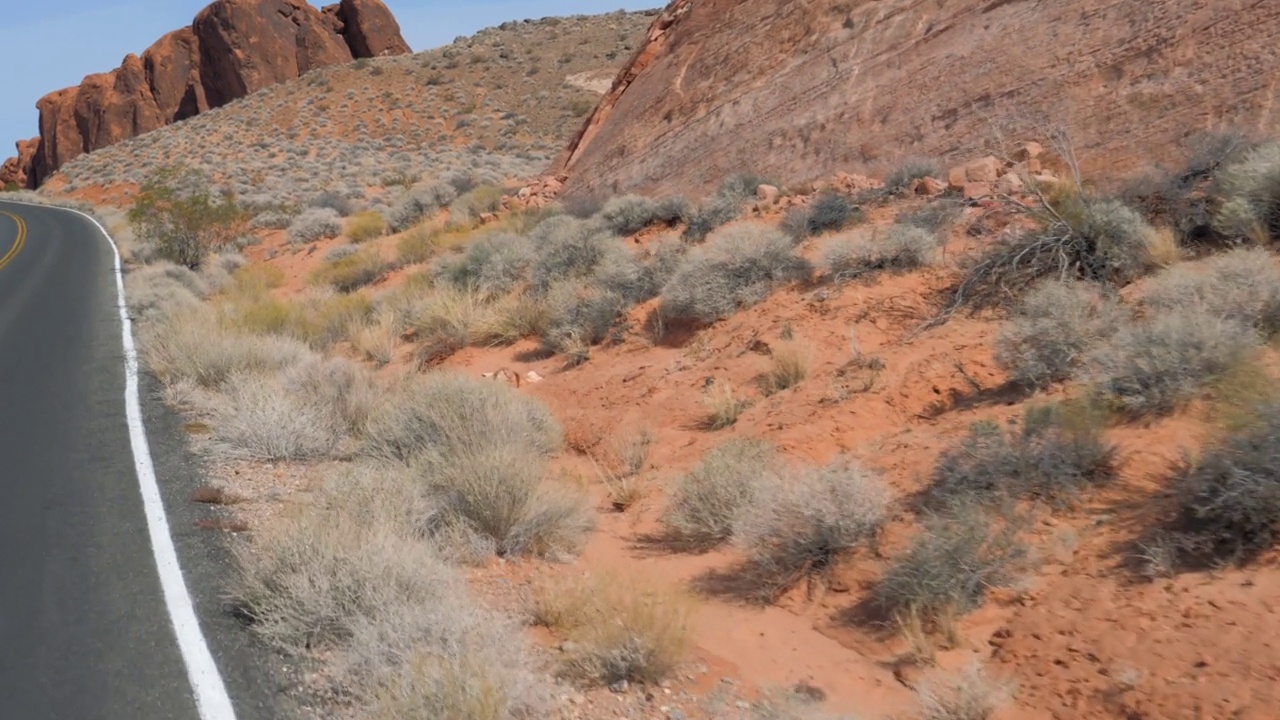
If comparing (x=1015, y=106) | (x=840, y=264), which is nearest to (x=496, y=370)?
(x=840, y=264)


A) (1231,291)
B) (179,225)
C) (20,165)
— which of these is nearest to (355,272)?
(179,225)

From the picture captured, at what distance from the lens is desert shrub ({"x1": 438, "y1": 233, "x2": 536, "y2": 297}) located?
15.2m

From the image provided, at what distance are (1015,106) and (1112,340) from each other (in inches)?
230

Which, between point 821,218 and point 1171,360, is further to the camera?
point 821,218

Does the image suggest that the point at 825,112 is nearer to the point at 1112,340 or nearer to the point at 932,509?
the point at 1112,340

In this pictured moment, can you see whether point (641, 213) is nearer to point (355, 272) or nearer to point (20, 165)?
point (355, 272)

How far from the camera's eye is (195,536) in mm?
6520

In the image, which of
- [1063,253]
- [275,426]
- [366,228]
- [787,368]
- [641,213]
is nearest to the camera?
[275,426]

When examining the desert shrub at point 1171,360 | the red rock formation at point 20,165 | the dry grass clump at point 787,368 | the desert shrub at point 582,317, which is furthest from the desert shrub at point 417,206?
the red rock formation at point 20,165

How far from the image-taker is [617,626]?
5070 millimetres

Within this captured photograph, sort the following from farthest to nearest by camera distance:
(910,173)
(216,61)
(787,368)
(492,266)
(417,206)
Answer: (216,61), (417,206), (492,266), (910,173), (787,368)

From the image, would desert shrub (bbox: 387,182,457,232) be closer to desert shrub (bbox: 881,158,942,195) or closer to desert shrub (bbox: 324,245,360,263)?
desert shrub (bbox: 324,245,360,263)

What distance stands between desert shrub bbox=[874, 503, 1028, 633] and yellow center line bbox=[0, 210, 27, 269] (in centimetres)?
2385

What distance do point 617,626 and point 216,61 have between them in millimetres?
70598
